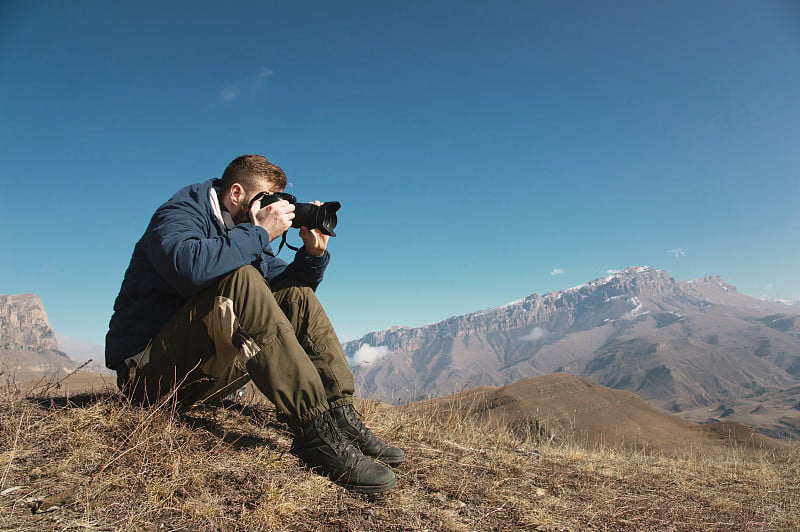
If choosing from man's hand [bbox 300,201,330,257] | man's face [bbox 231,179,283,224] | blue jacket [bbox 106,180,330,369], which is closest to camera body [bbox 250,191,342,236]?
man's hand [bbox 300,201,330,257]

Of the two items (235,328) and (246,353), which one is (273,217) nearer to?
(235,328)

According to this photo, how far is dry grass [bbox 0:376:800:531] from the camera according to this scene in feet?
5.68

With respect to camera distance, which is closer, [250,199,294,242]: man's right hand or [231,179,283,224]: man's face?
[250,199,294,242]: man's right hand

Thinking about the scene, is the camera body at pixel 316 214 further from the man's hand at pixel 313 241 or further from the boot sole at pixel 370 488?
the boot sole at pixel 370 488

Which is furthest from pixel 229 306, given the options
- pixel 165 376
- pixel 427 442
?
pixel 427 442

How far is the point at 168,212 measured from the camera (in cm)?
240

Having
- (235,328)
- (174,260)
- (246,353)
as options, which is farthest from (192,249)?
(246,353)

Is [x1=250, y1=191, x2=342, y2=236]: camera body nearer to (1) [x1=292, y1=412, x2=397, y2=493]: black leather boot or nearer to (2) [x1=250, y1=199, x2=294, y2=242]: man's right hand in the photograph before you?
(2) [x1=250, y1=199, x2=294, y2=242]: man's right hand

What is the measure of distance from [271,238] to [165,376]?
0.98m

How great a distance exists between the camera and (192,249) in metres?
2.13

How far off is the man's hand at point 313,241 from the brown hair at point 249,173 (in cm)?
38

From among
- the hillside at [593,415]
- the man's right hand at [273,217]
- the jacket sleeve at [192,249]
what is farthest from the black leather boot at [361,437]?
the hillside at [593,415]

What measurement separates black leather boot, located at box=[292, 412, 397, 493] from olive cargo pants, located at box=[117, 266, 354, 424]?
9cm

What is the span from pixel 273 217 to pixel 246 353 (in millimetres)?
836
